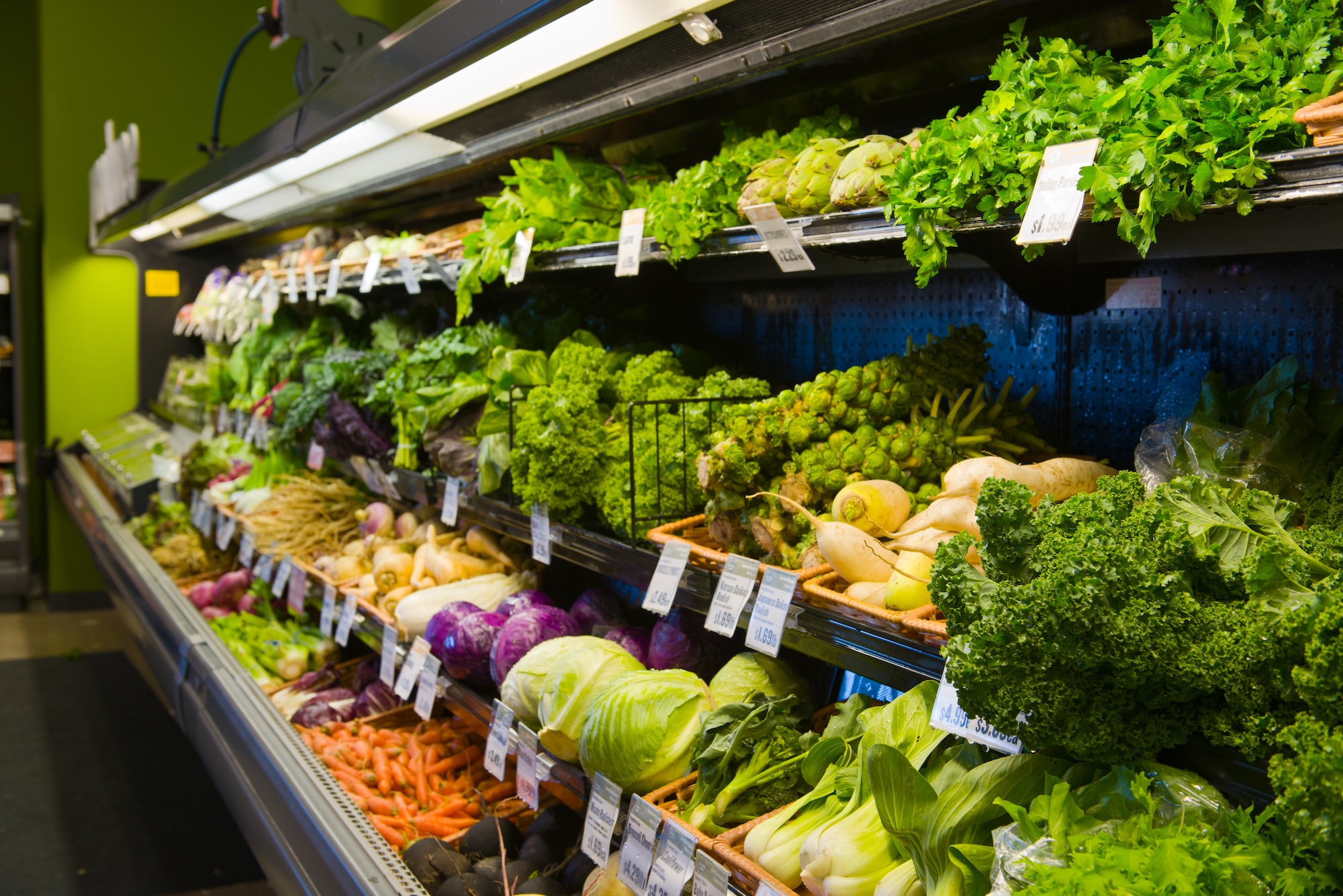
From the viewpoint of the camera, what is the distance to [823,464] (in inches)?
73.1

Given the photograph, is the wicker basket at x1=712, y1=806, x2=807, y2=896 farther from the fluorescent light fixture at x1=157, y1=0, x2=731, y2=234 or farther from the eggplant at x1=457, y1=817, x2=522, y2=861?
the fluorescent light fixture at x1=157, y1=0, x2=731, y2=234

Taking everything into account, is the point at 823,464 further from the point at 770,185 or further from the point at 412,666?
the point at 412,666

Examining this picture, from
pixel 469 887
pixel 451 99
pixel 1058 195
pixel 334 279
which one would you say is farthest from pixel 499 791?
pixel 1058 195

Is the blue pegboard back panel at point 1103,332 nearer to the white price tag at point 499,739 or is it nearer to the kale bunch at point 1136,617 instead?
the kale bunch at point 1136,617

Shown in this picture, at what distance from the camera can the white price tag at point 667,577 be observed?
195 cm

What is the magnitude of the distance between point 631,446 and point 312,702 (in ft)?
6.84

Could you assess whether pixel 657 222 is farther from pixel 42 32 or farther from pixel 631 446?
pixel 42 32

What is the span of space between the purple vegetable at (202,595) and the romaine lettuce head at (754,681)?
3.20m

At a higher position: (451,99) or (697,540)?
(451,99)

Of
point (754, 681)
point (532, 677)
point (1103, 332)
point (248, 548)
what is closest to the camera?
point (1103, 332)

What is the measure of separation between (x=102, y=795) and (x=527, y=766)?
118 inches

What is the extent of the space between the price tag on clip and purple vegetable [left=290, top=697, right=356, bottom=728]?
0.52m

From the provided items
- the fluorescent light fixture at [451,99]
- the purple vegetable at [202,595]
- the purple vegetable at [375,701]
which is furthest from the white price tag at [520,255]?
the purple vegetable at [202,595]

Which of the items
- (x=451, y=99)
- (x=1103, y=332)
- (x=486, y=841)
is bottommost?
(x=486, y=841)
